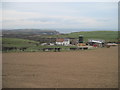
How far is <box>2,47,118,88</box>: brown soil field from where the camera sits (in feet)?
9.01

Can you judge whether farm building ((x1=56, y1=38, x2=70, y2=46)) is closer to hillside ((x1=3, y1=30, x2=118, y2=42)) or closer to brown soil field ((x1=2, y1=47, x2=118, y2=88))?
hillside ((x1=3, y1=30, x2=118, y2=42))

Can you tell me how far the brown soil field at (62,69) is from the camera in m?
2.75

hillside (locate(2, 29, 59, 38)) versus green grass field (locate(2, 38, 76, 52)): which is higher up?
hillside (locate(2, 29, 59, 38))

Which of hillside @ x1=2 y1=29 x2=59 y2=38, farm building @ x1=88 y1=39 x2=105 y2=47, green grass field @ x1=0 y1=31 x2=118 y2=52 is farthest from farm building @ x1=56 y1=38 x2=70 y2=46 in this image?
farm building @ x1=88 y1=39 x2=105 y2=47

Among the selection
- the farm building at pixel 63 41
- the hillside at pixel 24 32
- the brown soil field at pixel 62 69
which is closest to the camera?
the brown soil field at pixel 62 69

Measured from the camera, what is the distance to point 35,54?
3.25 m

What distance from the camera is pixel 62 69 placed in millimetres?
3008

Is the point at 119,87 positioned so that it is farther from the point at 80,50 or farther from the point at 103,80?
the point at 80,50

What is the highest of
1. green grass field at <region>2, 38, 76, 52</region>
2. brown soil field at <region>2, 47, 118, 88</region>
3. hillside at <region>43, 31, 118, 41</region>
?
hillside at <region>43, 31, 118, 41</region>

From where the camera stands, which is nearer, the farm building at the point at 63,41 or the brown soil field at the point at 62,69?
the brown soil field at the point at 62,69

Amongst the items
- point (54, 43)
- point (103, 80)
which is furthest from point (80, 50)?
point (103, 80)

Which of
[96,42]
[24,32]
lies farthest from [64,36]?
[24,32]

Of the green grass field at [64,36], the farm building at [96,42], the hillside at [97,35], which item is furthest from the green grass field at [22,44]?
the farm building at [96,42]

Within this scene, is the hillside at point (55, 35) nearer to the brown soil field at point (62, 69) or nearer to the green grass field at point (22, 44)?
the green grass field at point (22, 44)
